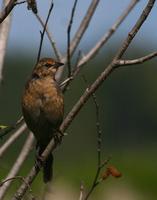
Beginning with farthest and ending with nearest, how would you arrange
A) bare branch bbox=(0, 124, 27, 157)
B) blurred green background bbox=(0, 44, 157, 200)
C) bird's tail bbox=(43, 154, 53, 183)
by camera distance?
1. blurred green background bbox=(0, 44, 157, 200)
2. bird's tail bbox=(43, 154, 53, 183)
3. bare branch bbox=(0, 124, 27, 157)

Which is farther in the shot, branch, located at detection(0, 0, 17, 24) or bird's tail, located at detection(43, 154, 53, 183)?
bird's tail, located at detection(43, 154, 53, 183)

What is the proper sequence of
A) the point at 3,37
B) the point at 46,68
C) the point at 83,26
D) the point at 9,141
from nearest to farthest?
the point at 9,141 < the point at 3,37 < the point at 83,26 < the point at 46,68

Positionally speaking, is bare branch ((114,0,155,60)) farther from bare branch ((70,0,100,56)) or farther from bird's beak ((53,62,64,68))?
bird's beak ((53,62,64,68))

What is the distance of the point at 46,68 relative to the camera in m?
7.89

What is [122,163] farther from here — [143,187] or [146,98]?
[146,98]

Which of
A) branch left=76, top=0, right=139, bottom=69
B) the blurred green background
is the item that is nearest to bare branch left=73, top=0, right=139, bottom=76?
branch left=76, top=0, right=139, bottom=69

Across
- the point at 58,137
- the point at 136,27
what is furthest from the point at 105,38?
the point at 136,27

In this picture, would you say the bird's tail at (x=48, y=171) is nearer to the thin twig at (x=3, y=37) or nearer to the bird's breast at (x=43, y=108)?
the bird's breast at (x=43, y=108)

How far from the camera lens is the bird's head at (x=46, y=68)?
7766mm

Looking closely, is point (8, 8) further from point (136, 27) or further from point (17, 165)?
point (17, 165)

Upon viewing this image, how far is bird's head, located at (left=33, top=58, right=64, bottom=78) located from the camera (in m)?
7.77

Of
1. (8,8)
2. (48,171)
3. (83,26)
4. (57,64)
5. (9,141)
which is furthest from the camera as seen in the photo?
(57,64)

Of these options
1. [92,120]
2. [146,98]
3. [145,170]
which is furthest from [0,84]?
[146,98]

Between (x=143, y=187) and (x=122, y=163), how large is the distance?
3556 millimetres
